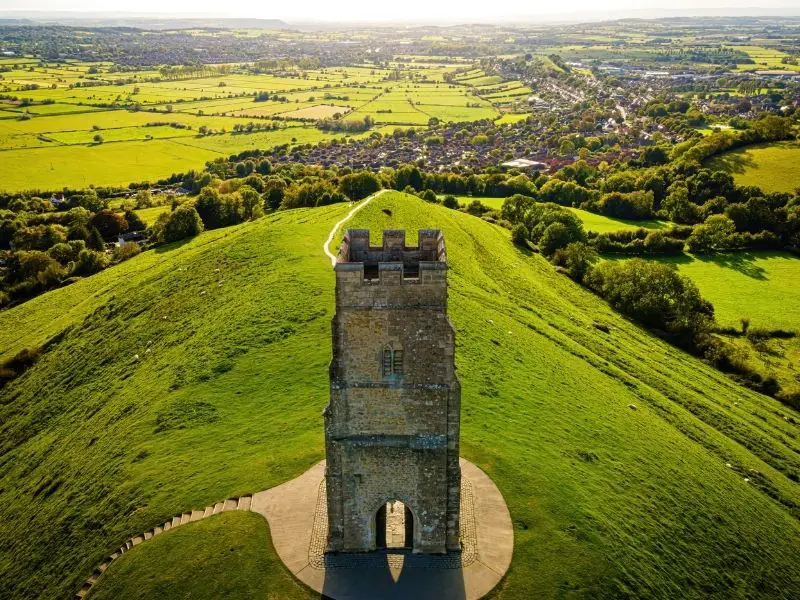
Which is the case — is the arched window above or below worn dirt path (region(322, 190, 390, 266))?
above

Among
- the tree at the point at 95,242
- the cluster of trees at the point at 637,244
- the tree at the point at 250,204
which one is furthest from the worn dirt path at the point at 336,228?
the tree at the point at 95,242

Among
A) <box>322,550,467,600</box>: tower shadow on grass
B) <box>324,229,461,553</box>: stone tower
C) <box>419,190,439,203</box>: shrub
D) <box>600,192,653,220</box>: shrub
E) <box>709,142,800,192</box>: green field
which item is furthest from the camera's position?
<box>709,142,800,192</box>: green field

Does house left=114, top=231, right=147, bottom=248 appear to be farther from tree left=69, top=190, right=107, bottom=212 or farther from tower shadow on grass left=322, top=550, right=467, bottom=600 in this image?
tower shadow on grass left=322, top=550, right=467, bottom=600

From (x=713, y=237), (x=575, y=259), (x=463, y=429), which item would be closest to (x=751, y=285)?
(x=713, y=237)

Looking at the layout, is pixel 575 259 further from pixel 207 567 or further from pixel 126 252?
pixel 126 252

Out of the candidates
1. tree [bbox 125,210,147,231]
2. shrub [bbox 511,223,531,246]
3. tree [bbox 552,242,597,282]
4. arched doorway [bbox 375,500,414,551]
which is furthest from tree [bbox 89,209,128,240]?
arched doorway [bbox 375,500,414,551]

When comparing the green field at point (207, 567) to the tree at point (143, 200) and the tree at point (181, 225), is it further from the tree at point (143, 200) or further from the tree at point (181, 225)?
the tree at point (143, 200)

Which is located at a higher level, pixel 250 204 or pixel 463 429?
pixel 463 429
